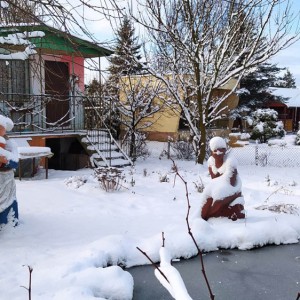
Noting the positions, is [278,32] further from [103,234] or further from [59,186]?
[103,234]

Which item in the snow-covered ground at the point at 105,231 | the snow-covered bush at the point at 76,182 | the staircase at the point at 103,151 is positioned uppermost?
the staircase at the point at 103,151

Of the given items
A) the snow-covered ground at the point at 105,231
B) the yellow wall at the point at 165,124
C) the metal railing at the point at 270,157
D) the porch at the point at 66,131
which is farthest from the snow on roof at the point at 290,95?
the snow-covered ground at the point at 105,231

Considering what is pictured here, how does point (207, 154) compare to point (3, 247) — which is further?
point (207, 154)

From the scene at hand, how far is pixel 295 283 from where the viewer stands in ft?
14.3

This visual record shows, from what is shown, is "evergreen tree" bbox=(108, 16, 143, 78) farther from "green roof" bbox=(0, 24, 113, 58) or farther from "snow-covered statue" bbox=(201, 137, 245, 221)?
"snow-covered statue" bbox=(201, 137, 245, 221)

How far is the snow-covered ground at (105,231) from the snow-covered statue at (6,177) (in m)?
0.22

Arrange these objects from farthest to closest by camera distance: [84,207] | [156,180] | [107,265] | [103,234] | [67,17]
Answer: [156,180] < [84,207] < [103,234] < [107,265] < [67,17]

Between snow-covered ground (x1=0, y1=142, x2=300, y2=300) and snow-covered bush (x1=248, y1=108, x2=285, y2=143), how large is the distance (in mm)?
12672

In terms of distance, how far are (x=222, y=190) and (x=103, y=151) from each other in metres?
7.00

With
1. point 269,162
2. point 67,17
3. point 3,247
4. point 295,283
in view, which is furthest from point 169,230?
point 269,162

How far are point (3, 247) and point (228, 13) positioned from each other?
9.55 meters

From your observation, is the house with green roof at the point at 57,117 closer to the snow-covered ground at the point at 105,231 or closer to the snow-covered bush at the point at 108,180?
the snow-covered ground at the point at 105,231

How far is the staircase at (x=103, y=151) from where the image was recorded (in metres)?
11.7

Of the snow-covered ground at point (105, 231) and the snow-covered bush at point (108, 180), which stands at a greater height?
the snow-covered bush at point (108, 180)
